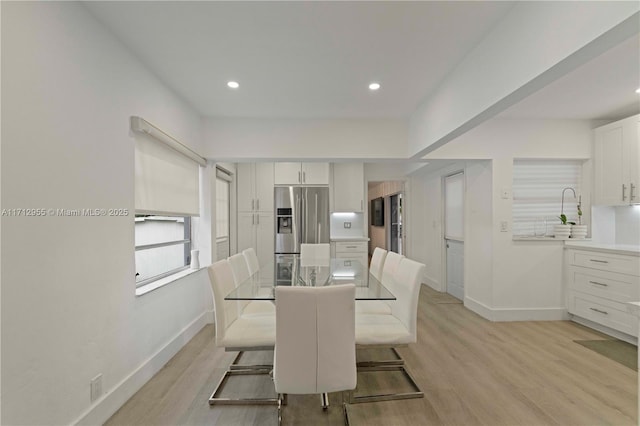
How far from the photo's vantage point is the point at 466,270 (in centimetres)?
438

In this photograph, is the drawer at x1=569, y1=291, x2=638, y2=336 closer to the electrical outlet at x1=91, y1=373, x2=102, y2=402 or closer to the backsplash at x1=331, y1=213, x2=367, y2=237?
the backsplash at x1=331, y1=213, x2=367, y2=237

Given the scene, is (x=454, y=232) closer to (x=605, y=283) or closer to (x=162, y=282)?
(x=605, y=283)

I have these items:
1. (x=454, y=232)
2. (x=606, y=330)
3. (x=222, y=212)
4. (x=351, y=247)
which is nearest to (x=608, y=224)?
(x=606, y=330)

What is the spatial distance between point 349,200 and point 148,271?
372 cm

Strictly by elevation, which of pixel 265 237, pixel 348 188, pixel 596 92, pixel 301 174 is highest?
pixel 596 92

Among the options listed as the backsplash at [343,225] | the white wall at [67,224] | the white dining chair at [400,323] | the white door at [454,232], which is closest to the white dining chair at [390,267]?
the white dining chair at [400,323]

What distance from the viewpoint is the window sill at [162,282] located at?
8.20 feet

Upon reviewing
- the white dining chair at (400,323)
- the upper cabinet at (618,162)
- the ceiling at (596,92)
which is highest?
the ceiling at (596,92)

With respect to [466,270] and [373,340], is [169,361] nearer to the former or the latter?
[373,340]

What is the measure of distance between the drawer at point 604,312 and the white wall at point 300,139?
2.72 m

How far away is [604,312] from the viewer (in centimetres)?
336

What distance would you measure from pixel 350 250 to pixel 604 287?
11.1ft

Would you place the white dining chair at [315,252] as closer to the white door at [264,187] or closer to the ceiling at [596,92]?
the white door at [264,187]

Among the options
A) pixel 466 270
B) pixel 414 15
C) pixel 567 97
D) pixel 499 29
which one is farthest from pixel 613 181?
pixel 414 15
